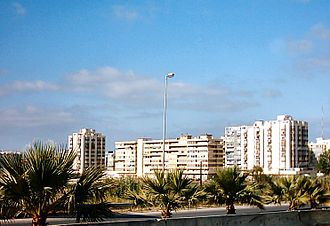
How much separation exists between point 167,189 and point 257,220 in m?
5.51

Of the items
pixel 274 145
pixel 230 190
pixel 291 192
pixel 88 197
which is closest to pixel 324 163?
pixel 274 145

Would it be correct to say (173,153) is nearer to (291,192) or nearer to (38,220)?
(291,192)

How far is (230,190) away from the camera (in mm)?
20031

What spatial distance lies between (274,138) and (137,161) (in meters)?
41.9

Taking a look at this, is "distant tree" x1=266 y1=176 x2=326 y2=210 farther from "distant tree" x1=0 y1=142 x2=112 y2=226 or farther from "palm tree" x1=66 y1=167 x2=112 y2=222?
"distant tree" x1=0 y1=142 x2=112 y2=226

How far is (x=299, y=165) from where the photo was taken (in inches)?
5925

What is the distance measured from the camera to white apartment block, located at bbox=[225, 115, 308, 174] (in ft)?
481

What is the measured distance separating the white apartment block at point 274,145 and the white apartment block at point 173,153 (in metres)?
5.63

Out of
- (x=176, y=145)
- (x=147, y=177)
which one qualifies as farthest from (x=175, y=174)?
(x=176, y=145)

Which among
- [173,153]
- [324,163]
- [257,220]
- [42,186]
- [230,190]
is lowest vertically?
[257,220]

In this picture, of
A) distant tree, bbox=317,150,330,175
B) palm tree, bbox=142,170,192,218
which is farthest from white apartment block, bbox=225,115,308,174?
palm tree, bbox=142,170,192,218

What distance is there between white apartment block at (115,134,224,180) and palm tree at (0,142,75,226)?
139 meters

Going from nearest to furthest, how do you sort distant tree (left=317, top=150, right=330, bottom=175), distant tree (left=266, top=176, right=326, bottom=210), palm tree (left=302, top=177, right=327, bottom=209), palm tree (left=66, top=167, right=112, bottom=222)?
palm tree (left=66, top=167, right=112, bottom=222)
distant tree (left=266, top=176, right=326, bottom=210)
palm tree (left=302, top=177, right=327, bottom=209)
distant tree (left=317, top=150, right=330, bottom=175)

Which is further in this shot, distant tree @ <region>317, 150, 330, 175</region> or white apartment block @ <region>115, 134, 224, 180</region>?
white apartment block @ <region>115, 134, 224, 180</region>
